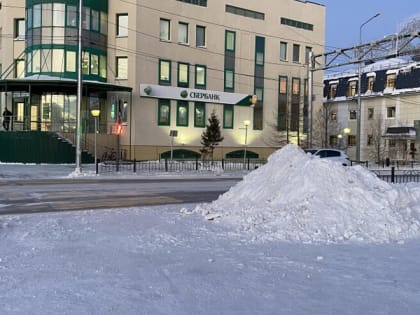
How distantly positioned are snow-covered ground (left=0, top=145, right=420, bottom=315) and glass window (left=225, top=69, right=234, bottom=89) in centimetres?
3188

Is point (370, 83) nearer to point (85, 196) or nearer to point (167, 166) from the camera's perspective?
point (167, 166)

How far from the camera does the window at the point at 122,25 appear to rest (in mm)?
37938

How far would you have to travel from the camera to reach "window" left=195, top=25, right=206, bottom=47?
137ft

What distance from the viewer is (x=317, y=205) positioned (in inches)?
372

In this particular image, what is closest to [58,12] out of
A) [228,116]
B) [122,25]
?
[122,25]

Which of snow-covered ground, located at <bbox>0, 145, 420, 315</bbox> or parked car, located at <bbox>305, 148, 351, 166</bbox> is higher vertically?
parked car, located at <bbox>305, 148, 351, 166</bbox>

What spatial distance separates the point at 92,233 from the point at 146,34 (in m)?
31.7

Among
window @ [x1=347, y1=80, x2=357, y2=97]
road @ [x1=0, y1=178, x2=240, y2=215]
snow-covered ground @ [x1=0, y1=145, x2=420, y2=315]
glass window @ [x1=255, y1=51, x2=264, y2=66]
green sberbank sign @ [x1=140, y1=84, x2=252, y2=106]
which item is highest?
glass window @ [x1=255, y1=51, x2=264, y2=66]

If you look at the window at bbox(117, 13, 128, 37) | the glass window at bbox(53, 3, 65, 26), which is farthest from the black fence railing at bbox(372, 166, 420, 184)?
the glass window at bbox(53, 3, 65, 26)

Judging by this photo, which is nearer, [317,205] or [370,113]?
[317,205]

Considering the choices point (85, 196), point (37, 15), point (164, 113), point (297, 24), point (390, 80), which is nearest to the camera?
point (85, 196)

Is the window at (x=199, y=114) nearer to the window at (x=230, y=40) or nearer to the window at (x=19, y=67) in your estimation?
the window at (x=230, y=40)

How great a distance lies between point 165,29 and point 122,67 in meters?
5.14

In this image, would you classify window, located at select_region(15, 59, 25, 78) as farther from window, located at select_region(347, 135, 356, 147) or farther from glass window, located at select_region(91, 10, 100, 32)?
window, located at select_region(347, 135, 356, 147)
